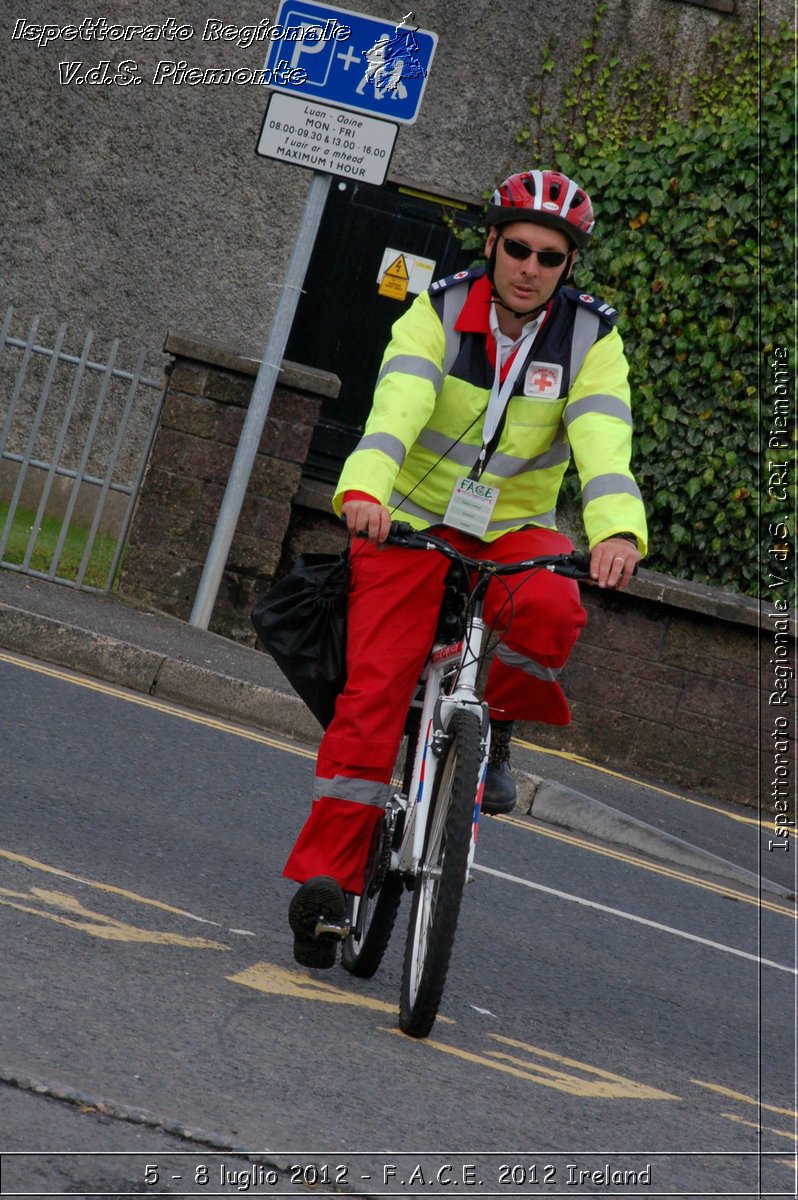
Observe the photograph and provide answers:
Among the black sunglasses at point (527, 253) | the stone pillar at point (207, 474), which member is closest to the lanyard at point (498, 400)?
the black sunglasses at point (527, 253)

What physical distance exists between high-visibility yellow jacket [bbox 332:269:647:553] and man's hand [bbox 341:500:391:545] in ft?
0.48

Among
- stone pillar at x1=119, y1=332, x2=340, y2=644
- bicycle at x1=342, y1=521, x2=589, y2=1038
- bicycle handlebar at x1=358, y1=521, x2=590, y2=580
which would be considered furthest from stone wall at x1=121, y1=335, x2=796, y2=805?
bicycle handlebar at x1=358, y1=521, x2=590, y2=580

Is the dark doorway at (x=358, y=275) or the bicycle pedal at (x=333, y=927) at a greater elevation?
the dark doorway at (x=358, y=275)

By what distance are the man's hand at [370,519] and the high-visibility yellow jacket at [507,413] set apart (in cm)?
15

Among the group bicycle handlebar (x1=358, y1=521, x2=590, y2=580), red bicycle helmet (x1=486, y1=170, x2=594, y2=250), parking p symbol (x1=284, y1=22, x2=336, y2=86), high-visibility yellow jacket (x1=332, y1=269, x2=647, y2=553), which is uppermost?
parking p symbol (x1=284, y1=22, x2=336, y2=86)

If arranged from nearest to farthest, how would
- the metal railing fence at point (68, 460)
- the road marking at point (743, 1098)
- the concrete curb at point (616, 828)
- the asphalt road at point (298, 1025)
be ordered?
1. the asphalt road at point (298, 1025)
2. the road marking at point (743, 1098)
3. the concrete curb at point (616, 828)
4. the metal railing fence at point (68, 460)

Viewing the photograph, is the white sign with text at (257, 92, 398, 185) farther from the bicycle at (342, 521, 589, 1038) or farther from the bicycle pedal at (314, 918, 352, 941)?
the bicycle pedal at (314, 918, 352, 941)

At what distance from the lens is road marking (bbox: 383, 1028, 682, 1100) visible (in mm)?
3652

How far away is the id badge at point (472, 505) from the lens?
3.80 m

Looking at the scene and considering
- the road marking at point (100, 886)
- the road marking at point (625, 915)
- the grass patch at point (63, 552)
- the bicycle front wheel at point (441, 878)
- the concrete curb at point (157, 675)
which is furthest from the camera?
the grass patch at point (63, 552)

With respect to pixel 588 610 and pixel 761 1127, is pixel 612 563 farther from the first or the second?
pixel 588 610

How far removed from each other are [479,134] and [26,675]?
688 centimetres

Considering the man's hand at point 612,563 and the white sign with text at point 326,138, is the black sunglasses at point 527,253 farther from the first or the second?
the white sign with text at point 326,138

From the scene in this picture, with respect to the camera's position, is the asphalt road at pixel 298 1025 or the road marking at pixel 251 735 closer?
the asphalt road at pixel 298 1025
